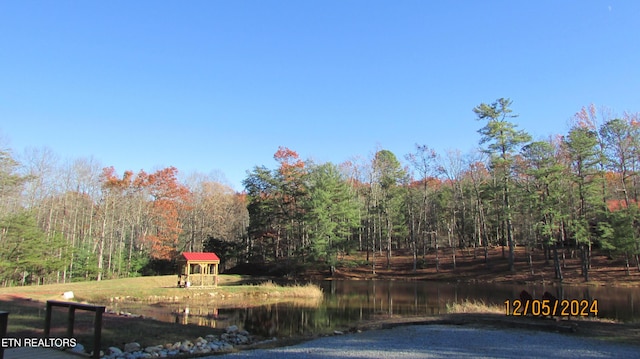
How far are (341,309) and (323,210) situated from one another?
74.7ft

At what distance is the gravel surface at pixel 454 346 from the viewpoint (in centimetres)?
821

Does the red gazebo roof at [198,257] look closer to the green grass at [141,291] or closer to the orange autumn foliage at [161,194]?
the green grass at [141,291]

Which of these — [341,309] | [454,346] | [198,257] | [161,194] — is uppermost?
[161,194]

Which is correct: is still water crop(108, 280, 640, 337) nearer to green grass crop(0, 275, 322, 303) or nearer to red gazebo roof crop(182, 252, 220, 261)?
green grass crop(0, 275, 322, 303)

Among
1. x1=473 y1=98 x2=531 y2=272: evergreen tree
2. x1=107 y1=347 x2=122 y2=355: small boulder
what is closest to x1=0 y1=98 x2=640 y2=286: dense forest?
x1=473 y1=98 x2=531 y2=272: evergreen tree

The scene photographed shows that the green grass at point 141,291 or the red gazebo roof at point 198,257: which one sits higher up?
the red gazebo roof at point 198,257

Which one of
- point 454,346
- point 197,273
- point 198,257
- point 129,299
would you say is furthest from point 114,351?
point 197,273

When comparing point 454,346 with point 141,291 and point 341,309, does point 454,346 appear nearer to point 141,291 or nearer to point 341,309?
point 341,309

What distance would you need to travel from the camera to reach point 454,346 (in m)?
9.12

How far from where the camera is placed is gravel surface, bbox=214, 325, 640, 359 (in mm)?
8211

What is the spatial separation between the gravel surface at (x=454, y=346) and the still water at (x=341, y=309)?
15.6 ft

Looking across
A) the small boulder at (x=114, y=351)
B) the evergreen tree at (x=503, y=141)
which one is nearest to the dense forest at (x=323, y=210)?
the evergreen tree at (x=503, y=141)

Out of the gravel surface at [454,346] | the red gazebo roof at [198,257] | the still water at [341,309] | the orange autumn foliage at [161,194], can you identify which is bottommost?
the still water at [341,309]

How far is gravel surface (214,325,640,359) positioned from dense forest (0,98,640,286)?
24940 millimetres
